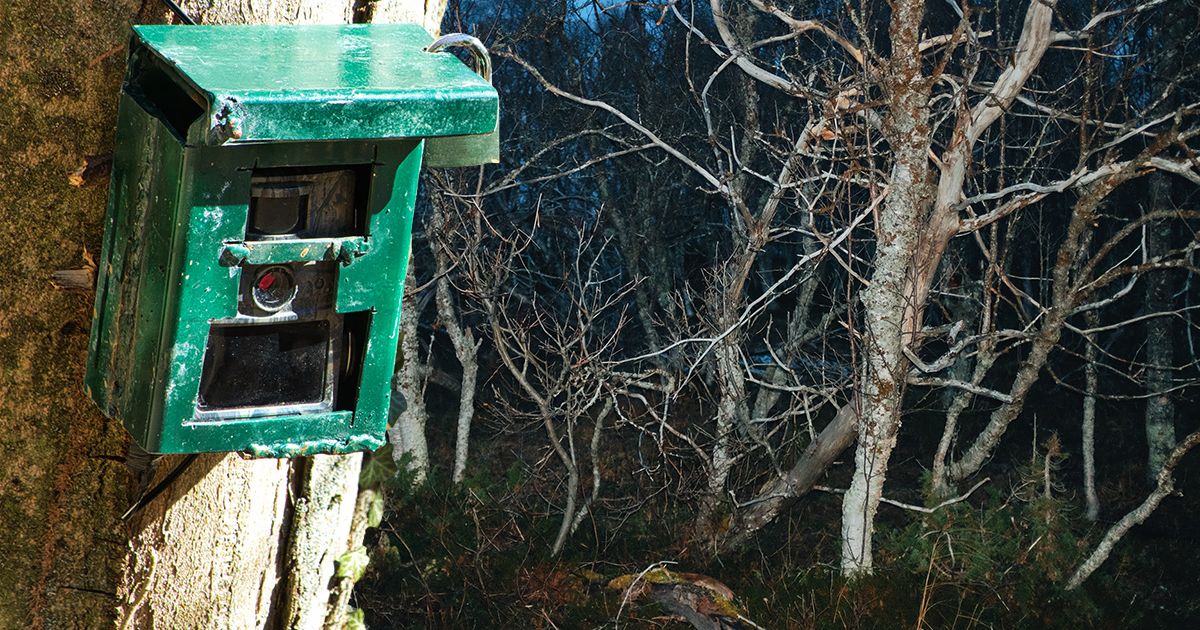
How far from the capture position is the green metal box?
4.95 ft

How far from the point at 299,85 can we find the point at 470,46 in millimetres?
379

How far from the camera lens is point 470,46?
1782 mm

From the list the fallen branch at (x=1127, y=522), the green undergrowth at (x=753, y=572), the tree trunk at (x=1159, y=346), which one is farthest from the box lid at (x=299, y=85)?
the tree trunk at (x=1159, y=346)

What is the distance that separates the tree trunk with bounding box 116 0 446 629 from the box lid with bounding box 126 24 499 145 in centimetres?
12

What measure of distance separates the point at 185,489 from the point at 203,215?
439 mm

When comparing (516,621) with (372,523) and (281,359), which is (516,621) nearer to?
(372,523)

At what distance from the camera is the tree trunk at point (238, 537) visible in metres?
1.74

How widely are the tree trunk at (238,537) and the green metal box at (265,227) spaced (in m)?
0.13

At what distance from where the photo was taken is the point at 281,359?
5.73 ft

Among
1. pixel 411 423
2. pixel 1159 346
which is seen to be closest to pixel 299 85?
pixel 411 423

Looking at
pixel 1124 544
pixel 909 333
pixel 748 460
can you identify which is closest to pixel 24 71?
pixel 909 333

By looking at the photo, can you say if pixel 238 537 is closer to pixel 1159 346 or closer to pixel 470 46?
pixel 470 46

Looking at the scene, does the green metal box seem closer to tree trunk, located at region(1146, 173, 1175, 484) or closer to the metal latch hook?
the metal latch hook

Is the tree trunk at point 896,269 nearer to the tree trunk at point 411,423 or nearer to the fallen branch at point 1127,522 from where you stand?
the fallen branch at point 1127,522
